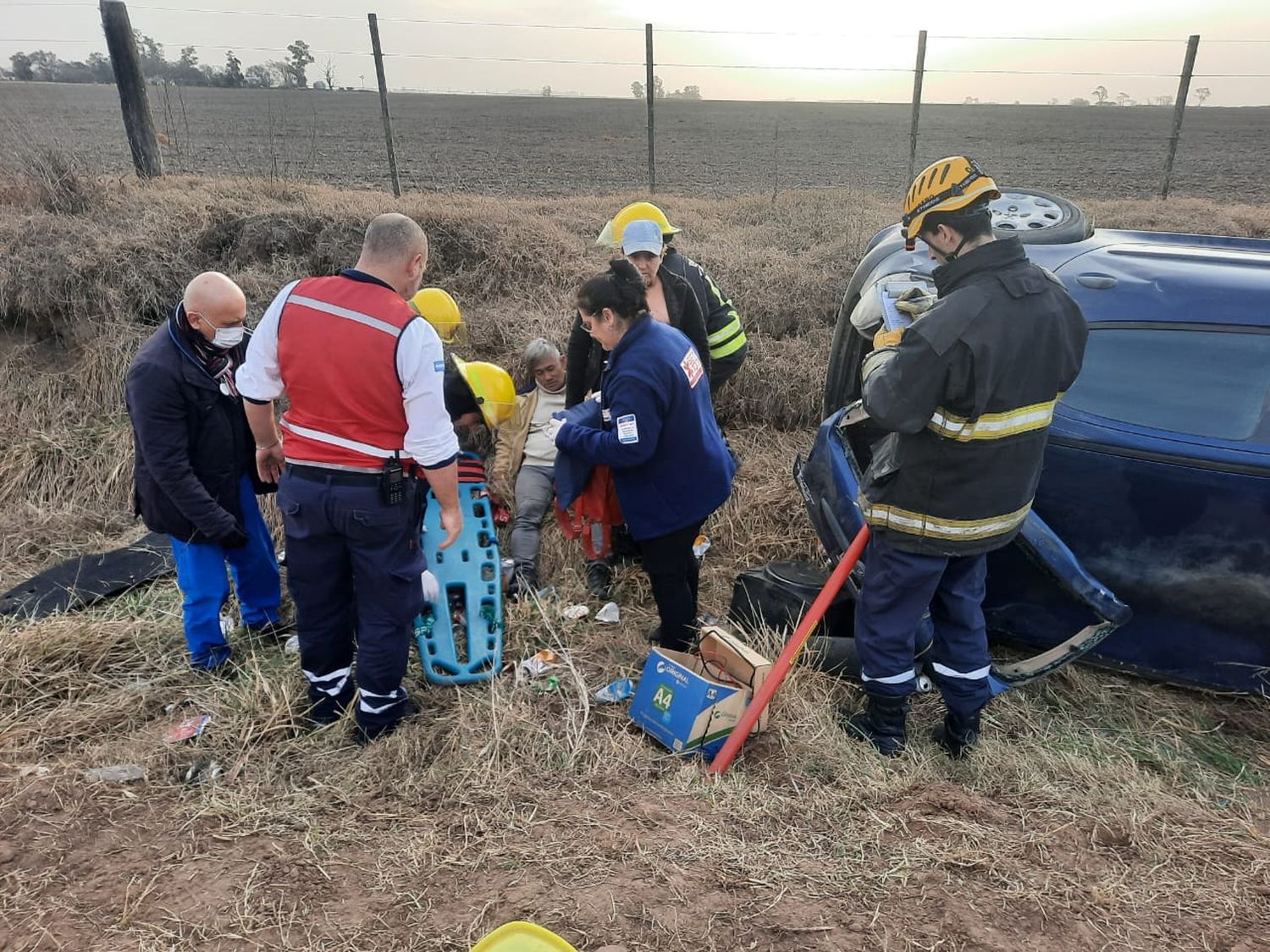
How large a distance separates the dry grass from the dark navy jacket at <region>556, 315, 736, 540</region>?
750mm

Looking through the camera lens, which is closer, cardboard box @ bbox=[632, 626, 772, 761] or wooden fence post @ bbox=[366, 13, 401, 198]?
cardboard box @ bbox=[632, 626, 772, 761]

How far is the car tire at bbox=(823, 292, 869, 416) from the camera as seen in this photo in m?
4.09

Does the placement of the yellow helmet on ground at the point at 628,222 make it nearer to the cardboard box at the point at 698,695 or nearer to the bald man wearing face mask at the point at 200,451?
the bald man wearing face mask at the point at 200,451

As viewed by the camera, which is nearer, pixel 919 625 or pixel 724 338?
pixel 919 625

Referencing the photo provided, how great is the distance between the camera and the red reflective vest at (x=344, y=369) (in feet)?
8.24

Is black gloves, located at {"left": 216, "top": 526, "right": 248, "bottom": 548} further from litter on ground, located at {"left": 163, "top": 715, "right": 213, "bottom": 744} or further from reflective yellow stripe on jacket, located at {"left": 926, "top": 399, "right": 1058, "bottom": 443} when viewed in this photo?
reflective yellow stripe on jacket, located at {"left": 926, "top": 399, "right": 1058, "bottom": 443}

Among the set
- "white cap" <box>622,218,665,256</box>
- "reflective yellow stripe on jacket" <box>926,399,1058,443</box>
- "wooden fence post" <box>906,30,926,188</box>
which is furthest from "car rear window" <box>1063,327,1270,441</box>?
"wooden fence post" <box>906,30,926,188</box>

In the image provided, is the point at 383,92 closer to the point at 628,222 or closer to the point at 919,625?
the point at 628,222

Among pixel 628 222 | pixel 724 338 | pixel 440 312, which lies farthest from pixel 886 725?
pixel 440 312

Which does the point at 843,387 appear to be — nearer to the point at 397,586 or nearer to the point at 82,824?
the point at 397,586

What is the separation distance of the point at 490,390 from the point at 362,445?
1.76 m

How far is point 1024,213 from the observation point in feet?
12.9

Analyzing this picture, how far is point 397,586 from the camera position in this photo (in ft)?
9.27

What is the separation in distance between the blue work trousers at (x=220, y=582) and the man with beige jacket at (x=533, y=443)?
1188 mm
